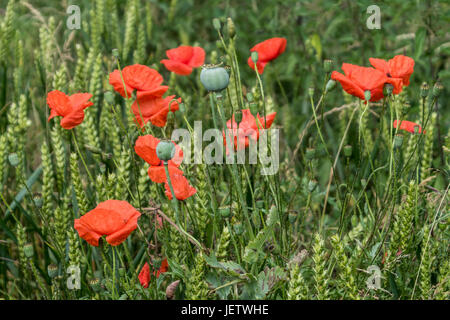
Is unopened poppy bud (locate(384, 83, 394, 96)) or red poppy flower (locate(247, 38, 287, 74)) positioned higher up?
red poppy flower (locate(247, 38, 287, 74))

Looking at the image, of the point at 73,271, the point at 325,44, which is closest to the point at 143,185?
the point at 73,271

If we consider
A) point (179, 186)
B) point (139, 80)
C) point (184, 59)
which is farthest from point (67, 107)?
point (184, 59)

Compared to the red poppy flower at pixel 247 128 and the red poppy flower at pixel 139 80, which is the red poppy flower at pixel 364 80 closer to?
the red poppy flower at pixel 247 128

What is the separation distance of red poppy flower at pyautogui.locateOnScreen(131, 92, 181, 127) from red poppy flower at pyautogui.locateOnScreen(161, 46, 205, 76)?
24 centimetres

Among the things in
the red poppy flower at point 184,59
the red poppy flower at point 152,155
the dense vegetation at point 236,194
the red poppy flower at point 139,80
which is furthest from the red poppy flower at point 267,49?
the red poppy flower at point 152,155

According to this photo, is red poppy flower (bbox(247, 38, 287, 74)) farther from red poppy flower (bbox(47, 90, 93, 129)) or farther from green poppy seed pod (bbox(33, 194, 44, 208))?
green poppy seed pod (bbox(33, 194, 44, 208))

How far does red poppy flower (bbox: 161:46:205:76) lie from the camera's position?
51.4 inches

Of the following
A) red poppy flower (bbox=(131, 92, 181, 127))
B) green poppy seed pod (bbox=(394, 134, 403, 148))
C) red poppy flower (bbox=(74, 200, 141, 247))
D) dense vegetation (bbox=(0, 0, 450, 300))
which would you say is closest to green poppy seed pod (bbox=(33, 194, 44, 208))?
dense vegetation (bbox=(0, 0, 450, 300))

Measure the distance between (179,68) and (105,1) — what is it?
60cm

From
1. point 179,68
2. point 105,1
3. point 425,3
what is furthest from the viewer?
point 105,1

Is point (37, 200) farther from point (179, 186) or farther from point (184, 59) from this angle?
point (184, 59)

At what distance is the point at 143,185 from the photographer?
3.79 feet

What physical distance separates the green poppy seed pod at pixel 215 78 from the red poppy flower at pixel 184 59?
0.45 metres
